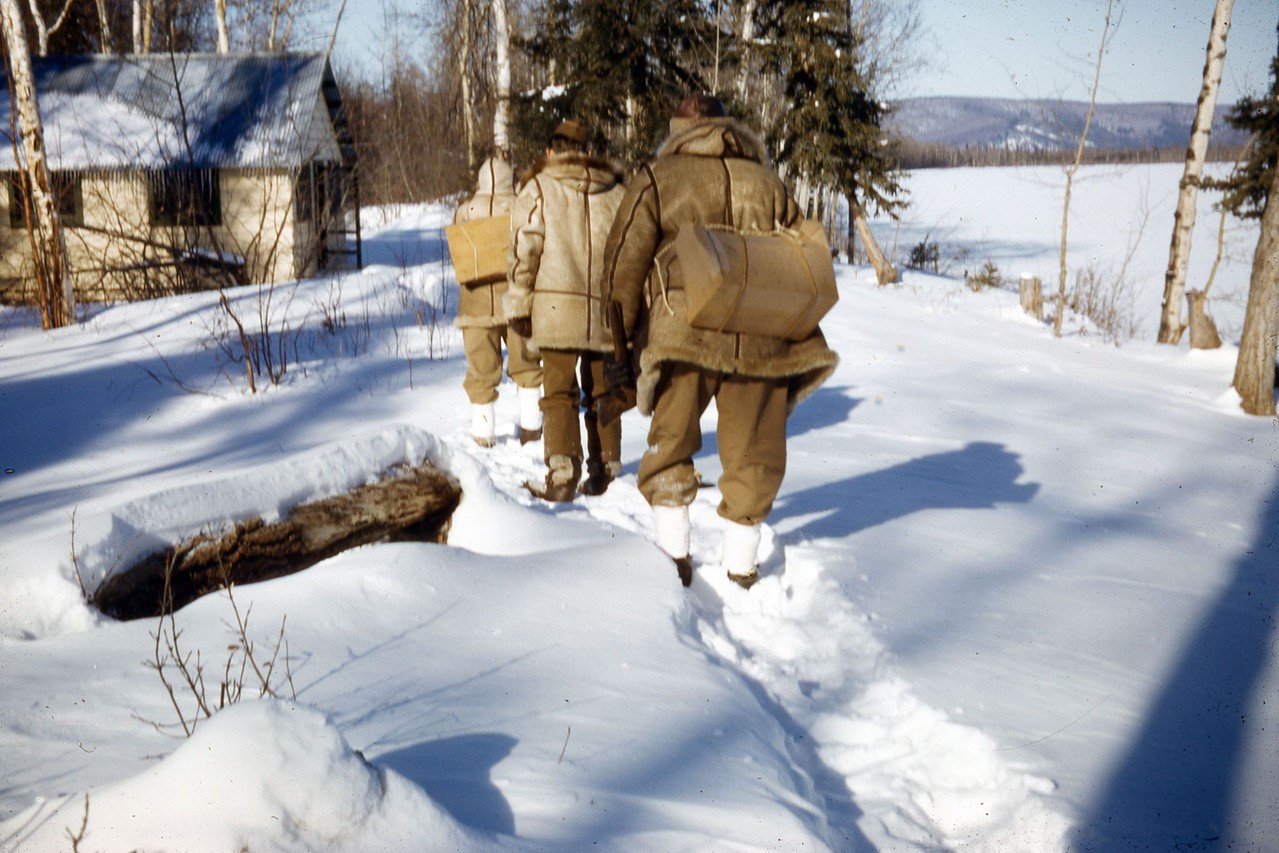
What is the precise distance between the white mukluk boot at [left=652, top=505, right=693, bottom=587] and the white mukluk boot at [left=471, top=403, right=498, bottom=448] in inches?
95.7

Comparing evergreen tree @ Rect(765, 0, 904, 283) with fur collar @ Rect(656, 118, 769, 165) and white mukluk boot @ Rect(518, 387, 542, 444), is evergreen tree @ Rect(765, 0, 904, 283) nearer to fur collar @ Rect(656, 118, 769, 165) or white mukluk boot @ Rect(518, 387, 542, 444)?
white mukluk boot @ Rect(518, 387, 542, 444)

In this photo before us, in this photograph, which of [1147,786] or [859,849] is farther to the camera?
[1147,786]

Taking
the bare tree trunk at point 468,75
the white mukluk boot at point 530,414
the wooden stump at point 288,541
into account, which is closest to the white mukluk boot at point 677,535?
the wooden stump at point 288,541

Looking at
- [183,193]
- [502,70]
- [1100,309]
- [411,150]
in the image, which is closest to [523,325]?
[502,70]

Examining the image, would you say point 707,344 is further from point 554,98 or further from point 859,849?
point 554,98

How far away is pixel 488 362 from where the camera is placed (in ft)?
18.5

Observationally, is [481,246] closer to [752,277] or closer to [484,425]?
[484,425]

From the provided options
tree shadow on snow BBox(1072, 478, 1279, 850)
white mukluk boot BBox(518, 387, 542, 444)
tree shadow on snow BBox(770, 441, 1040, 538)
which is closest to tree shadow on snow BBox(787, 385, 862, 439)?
tree shadow on snow BBox(770, 441, 1040, 538)

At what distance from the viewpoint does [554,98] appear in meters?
16.5

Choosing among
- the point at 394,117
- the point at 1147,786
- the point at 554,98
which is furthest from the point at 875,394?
the point at 394,117

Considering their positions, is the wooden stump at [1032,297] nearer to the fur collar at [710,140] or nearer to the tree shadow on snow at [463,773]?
the fur collar at [710,140]

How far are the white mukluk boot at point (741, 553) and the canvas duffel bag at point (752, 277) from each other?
80 cm

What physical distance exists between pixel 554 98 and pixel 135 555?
1499 centimetres

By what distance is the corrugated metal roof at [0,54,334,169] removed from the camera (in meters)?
15.4
